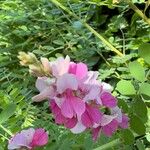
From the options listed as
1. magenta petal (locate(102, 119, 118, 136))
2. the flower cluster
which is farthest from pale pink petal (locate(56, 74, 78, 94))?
magenta petal (locate(102, 119, 118, 136))

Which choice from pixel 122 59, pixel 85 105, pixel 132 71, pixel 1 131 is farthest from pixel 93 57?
pixel 85 105

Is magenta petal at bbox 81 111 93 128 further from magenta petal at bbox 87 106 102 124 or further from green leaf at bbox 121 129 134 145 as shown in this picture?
green leaf at bbox 121 129 134 145

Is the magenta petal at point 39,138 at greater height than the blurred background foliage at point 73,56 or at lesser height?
greater

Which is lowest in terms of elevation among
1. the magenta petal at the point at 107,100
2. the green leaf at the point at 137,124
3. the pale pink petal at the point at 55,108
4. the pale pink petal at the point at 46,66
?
the green leaf at the point at 137,124

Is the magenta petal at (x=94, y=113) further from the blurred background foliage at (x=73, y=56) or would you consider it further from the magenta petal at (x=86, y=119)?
the blurred background foliage at (x=73, y=56)

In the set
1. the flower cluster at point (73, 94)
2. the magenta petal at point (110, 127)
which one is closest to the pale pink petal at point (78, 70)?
the flower cluster at point (73, 94)

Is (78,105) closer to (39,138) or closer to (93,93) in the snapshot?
(93,93)
